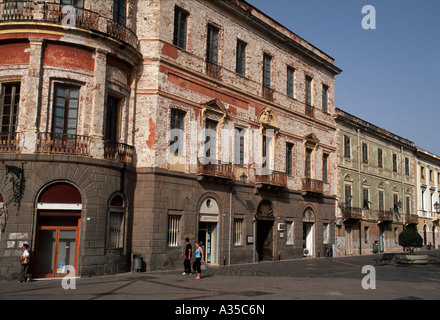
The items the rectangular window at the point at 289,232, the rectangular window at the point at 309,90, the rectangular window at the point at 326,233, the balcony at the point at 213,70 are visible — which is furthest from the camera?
the rectangular window at the point at 326,233

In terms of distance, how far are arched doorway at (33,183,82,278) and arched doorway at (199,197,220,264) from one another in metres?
6.98

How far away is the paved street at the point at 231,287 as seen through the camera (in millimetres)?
13016

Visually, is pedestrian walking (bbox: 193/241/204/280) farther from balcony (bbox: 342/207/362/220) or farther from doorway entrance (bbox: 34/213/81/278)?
balcony (bbox: 342/207/362/220)

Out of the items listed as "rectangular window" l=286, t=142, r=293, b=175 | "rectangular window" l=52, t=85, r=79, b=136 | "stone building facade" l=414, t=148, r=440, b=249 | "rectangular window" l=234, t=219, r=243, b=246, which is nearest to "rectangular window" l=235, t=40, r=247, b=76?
"rectangular window" l=286, t=142, r=293, b=175

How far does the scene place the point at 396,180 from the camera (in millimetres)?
46188

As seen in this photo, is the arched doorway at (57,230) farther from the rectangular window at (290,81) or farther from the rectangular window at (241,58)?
the rectangular window at (290,81)

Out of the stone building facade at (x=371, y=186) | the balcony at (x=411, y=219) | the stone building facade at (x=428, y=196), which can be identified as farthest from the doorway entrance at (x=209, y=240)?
the stone building facade at (x=428, y=196)

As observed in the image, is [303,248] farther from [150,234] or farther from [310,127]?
[150,234]

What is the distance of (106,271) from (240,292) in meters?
6.70

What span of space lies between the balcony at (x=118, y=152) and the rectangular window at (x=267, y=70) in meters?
11.6

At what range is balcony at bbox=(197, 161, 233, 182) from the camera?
2250 cm

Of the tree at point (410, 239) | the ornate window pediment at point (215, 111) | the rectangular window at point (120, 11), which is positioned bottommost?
the tree at point (410, 239)

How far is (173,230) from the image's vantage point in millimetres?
21312

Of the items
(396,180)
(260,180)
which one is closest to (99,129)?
(260,180)
